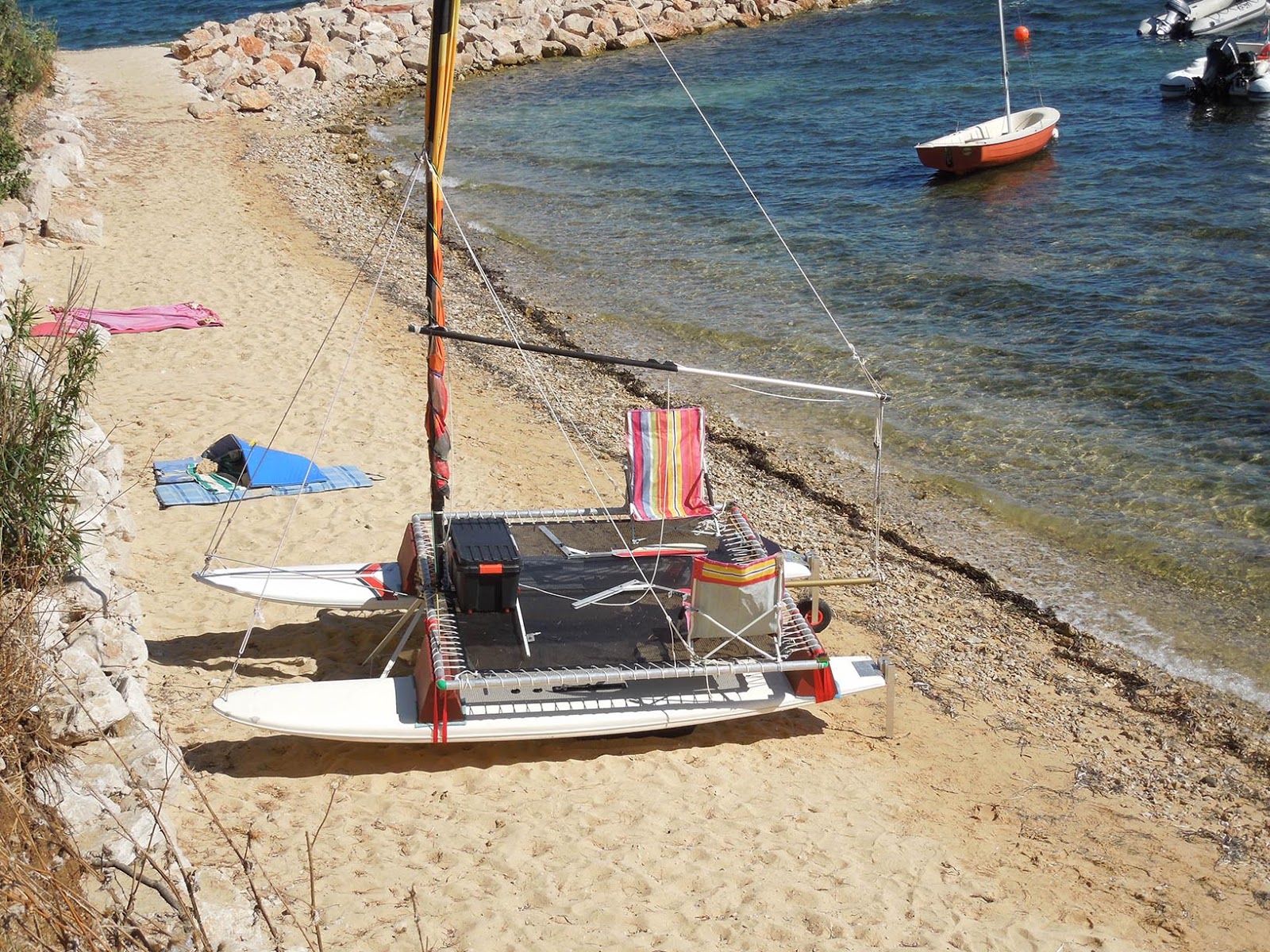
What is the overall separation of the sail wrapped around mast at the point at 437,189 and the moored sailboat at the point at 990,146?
19348mm

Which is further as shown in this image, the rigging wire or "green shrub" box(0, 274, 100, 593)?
the rigging wire

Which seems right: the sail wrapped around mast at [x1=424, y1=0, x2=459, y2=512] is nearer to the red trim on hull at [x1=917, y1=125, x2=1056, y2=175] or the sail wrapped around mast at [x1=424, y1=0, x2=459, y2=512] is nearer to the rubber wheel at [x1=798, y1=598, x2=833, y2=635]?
the rubber wheel at [x1=798, y1=598, x2=833, y2=635]

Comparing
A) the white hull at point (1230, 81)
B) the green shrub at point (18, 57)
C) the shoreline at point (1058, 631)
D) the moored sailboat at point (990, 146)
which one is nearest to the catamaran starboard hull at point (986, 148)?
the moored sailboat at point (990, 146)

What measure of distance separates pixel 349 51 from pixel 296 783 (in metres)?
32.3

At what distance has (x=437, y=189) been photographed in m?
8.65

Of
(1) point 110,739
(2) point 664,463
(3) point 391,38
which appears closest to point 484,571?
(2) point 664,463

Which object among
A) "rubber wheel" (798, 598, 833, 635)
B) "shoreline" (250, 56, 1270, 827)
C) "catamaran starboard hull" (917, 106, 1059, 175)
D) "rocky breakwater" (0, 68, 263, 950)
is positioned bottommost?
"shoreline" (250, 56, 1270, 827)

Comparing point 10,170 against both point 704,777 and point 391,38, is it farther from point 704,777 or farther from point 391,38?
point 391,38

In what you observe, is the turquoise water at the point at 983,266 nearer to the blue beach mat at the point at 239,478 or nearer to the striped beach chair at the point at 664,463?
the striped beach chair at the point at 664,463

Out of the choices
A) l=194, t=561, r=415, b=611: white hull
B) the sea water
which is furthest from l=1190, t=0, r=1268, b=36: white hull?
l=194, t=561, r=415, b=611: white hull

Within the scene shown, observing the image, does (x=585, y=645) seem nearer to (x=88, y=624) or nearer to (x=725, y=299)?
(x=88, y=624)

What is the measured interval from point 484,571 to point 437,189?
2781mm

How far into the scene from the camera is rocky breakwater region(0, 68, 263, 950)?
18.1 ft

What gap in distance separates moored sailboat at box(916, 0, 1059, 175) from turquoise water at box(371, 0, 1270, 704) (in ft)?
1.62
